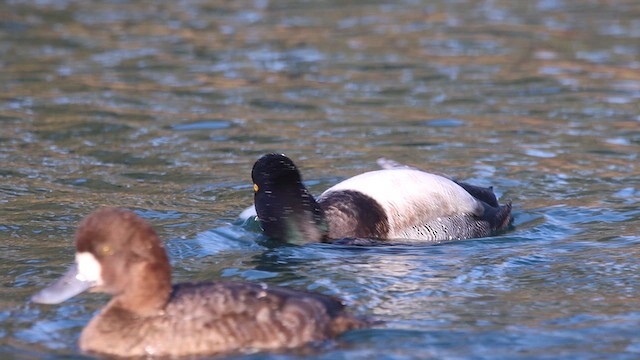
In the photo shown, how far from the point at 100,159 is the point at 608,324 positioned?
6.46 m

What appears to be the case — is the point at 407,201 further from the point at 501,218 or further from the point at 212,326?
the point at 212,326

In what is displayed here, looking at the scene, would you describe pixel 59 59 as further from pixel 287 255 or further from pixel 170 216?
pixel 287 255

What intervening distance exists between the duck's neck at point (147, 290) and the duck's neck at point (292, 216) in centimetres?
238

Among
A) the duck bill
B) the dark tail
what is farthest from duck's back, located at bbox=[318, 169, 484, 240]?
the duck bill

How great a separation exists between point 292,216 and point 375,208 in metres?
0.70

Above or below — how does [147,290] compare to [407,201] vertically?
above

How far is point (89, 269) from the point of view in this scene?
6086mm

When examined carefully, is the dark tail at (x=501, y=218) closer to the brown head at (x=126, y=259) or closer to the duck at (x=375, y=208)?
the duck at (x=375, y=208)

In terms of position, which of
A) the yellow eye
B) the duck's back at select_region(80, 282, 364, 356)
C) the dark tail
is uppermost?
the yellow eye

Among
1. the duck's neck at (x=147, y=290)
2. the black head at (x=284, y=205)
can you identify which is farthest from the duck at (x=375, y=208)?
the duck's neck at (x=147, y=290)

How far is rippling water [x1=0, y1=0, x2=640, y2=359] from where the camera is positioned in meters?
6.72

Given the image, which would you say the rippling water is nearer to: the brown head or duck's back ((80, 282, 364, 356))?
duck's back ((80, 282, 364, 356))

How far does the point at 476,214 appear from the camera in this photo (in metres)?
9.05

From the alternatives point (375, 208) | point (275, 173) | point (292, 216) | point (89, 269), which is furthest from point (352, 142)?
point (89, 269)
